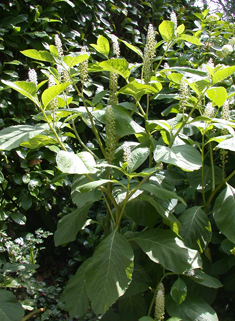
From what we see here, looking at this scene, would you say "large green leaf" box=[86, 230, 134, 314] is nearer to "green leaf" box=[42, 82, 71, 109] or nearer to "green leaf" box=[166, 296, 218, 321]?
"green leaf" box=[166, 296, 218, 321]

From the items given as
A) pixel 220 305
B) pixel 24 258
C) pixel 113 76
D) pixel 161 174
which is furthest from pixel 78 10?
pixel 220 305

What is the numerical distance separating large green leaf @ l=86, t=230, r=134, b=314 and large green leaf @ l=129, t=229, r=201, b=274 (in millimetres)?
128

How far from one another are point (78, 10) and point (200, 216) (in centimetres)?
209

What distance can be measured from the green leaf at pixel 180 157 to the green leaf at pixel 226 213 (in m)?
0.39

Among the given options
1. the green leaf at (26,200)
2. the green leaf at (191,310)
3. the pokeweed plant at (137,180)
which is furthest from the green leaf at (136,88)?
the green leaf at (26,200)

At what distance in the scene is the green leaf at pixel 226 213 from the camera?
152cm

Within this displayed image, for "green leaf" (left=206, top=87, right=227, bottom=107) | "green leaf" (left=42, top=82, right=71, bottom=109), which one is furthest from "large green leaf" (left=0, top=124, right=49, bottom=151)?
"green leaf" (left=206, top=87, right=227, bottom=107)

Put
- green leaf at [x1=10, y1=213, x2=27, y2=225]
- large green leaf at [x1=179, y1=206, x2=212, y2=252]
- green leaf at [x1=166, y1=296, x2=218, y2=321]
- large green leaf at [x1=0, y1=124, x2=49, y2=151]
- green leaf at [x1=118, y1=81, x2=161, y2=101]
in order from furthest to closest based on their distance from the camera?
green leaf at [x1=10, y1=213, x2=27, y2=225]
large green leaf at [x1=179, y1=206, x2=212, y2=252]
green leaf at [x1=166, y1=296, x2=218, y2=321]
green leaf at [x1=118, y1=81, x2=161, y2=101]
large green leaf at [x1=0, y1=124, x2=49, y2=151]

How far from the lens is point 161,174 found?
193cm

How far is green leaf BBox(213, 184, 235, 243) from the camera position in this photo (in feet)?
4.99

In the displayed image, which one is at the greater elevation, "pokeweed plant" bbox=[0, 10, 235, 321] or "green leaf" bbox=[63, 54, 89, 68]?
"green leaf" bbox=[63, 54, 89, 68]

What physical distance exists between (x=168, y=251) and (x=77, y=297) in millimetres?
559

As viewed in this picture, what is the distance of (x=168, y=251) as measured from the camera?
4.78 ft

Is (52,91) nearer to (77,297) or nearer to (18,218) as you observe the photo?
(77,297)
